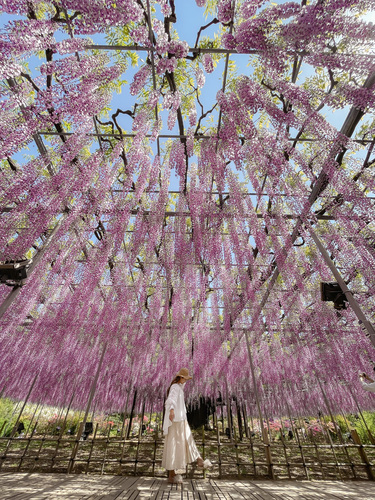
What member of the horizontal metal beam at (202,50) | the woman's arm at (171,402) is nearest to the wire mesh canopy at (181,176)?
the horizontal metal beam at (202,50)

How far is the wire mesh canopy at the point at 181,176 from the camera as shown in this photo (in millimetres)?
2980

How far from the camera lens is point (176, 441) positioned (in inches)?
135

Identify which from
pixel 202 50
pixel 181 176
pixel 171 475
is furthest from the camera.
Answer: pixel 181 176

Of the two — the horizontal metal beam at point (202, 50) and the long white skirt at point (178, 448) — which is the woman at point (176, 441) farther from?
the horizontal metal beam at point (202, 50)

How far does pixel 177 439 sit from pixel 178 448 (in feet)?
0.31

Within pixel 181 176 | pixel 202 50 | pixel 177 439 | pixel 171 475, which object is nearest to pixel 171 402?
pixel 177 439

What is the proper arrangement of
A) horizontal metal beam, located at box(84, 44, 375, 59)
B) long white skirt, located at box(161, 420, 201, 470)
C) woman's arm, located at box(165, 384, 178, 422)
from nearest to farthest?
horizontal metal beam, located at box(84, 44, 375, 59) < long white skirt, located at box(161, 420, 201, 470) < woman's arm, located at box(165, 384, 178, 422)

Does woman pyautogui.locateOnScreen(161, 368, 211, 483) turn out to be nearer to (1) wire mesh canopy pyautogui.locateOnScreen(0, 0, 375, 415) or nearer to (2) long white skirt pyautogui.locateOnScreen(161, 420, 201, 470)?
(2) long white skirt pyautogui.locateOnScreen(161, 420, 201, 470)

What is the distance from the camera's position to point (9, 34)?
2.64 metres

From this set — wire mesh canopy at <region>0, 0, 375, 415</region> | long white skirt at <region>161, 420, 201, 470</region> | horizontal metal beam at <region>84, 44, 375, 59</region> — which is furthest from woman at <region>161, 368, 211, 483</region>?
horizontal metal beam at <region>84, 44, 375, 59</region>

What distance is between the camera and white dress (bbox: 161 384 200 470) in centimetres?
333

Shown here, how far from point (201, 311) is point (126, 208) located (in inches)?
191

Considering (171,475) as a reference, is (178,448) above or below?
above

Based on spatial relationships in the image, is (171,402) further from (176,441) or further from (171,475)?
(171,475)
